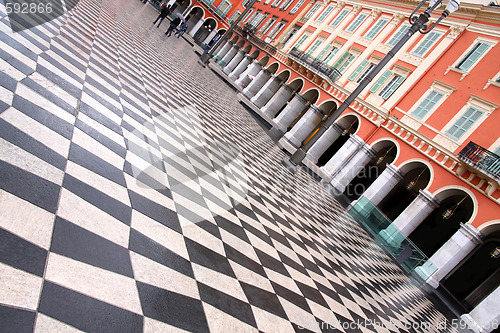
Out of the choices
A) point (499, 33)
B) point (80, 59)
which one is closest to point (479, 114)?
point (499, 33)

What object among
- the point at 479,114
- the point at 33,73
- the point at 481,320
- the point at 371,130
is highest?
the point at 479,114

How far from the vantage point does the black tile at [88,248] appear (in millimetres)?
2184

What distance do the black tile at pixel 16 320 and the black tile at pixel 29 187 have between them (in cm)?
97

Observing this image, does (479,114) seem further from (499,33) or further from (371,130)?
(371,130)

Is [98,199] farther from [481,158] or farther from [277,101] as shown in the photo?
[277,101]

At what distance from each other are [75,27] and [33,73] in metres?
4.91

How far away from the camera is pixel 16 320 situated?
156 cm

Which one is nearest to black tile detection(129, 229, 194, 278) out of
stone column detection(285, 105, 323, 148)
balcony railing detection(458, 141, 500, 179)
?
balcony railing detection(458, 141, 500, 179)

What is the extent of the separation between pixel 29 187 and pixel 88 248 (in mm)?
756

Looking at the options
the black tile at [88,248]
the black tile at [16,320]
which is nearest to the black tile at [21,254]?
the black tile at [88,248]

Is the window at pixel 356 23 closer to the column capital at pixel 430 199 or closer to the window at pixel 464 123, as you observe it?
the window at pixel 464 123

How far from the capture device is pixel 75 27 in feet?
26.9

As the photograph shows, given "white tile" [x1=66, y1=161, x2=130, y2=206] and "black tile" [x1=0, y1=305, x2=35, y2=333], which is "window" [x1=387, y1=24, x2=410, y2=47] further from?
"black tile" [x1=0, y1=305, x2=35, y2=333]

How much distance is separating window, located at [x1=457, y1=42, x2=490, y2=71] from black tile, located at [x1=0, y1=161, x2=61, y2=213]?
18278mm
